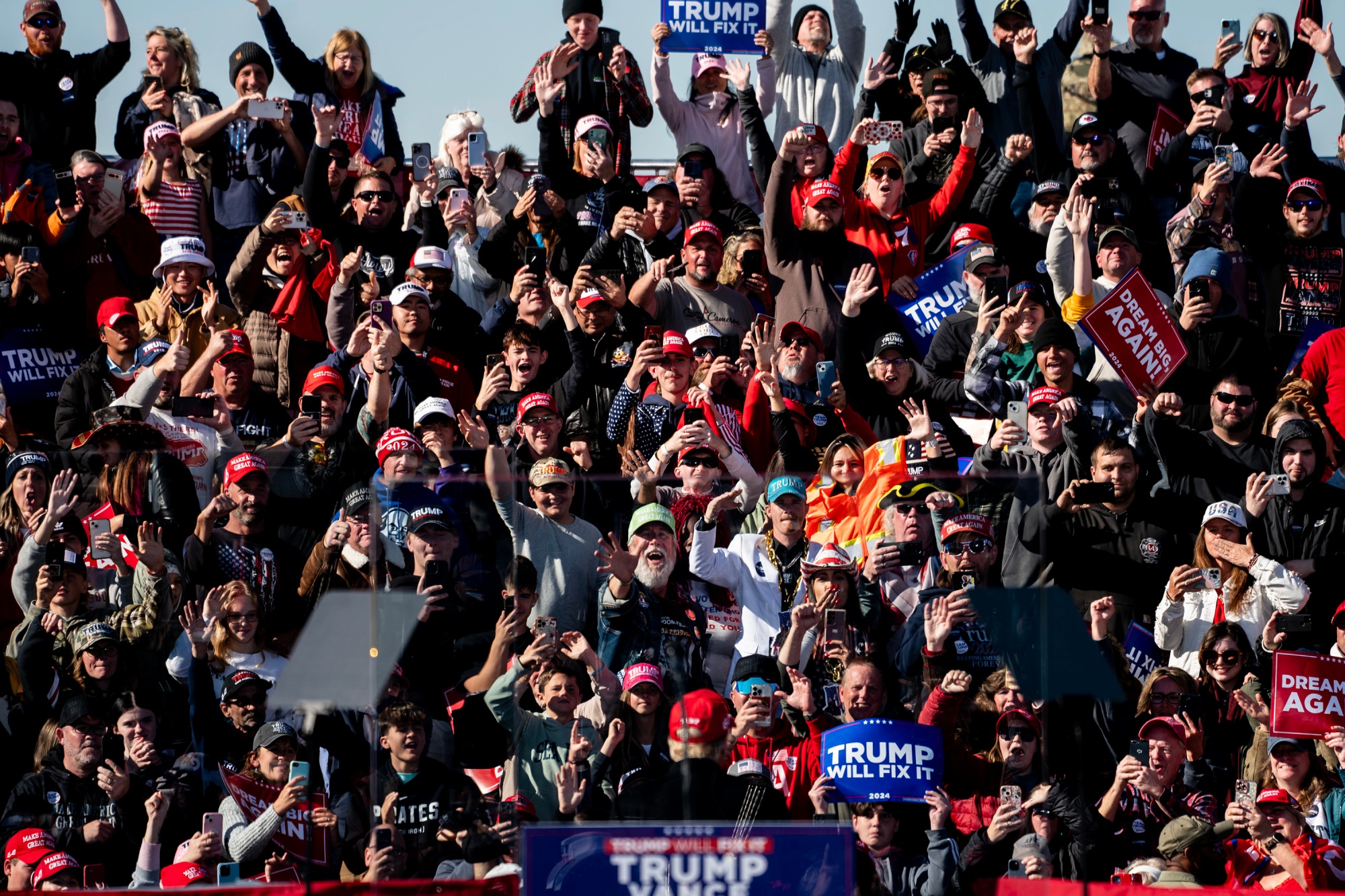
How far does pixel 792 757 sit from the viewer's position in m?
5.52

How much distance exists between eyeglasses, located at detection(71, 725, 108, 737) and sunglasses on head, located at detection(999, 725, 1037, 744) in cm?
445

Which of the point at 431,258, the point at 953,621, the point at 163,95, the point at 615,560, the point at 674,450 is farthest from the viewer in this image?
the point at 163,95

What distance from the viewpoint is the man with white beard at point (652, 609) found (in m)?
5.40

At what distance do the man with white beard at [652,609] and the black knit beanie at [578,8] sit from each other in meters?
8.05

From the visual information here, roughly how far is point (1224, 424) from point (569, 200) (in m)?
4.18

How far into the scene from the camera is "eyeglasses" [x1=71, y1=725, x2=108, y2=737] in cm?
846

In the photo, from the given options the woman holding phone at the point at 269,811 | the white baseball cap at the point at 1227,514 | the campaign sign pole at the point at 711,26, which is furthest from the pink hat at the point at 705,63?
the woman holding phone at the point at 269,811

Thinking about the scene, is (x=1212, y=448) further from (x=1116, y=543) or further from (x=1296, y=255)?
(x=1296, y=255)

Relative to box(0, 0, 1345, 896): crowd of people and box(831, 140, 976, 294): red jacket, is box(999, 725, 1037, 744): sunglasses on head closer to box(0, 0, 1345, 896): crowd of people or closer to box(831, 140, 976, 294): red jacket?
box(0, 0, 1345, 896): crowd of people

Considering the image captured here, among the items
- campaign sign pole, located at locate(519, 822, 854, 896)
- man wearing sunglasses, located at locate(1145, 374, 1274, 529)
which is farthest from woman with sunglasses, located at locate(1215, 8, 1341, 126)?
campaign sign pole, located at locate(519, 822, 854, 896)

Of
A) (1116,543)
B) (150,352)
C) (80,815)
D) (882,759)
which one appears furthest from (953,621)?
(150,352)

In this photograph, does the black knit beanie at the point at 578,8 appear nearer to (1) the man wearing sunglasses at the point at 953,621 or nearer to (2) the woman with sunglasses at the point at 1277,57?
(2) the woman with sunglasses at the point at 1277,57

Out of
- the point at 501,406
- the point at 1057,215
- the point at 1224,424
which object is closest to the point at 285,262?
the point at 501,406

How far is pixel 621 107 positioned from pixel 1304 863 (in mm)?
6722
